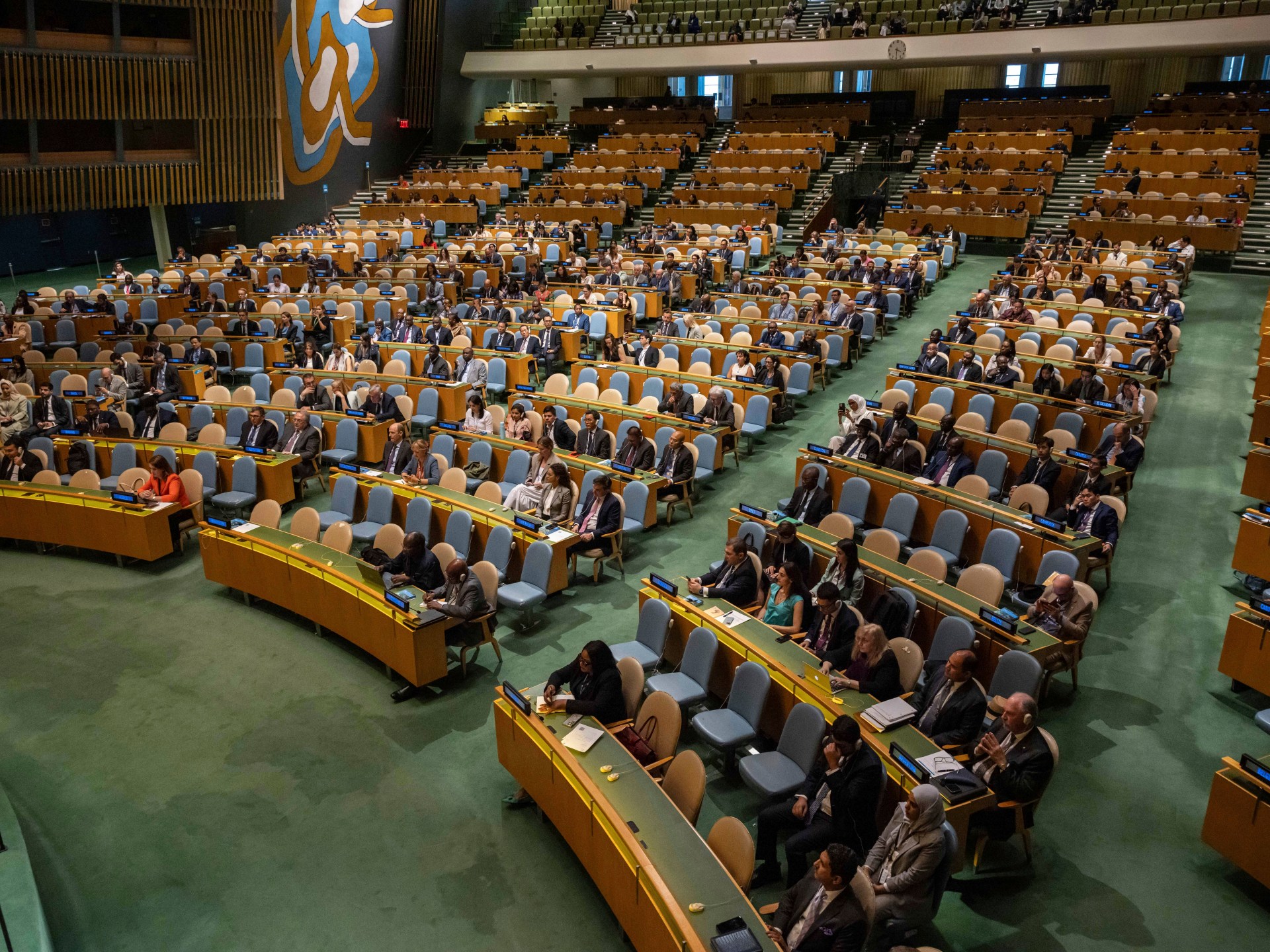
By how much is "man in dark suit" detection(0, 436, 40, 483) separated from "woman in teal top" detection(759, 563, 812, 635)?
27.1 feet

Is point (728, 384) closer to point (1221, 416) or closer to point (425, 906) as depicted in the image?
point (1221, 416)

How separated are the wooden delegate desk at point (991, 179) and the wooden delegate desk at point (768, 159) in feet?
9.94

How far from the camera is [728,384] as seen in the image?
11.7m

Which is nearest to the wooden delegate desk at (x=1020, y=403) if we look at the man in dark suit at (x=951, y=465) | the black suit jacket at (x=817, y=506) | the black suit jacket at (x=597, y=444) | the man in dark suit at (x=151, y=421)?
the man in dark suit at (x=951, y=465)

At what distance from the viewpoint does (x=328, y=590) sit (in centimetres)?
775

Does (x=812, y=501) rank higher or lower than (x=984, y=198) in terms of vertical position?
lower

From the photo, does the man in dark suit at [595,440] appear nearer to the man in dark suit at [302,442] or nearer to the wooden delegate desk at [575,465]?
the wooden delegate desk at [575,465]

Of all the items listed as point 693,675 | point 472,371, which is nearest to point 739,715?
point 693,675

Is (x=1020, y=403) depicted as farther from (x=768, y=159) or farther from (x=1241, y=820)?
(x=768, y=159)

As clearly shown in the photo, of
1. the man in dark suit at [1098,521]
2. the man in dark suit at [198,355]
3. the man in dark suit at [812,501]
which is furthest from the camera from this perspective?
the man in dark suit at [198,355]

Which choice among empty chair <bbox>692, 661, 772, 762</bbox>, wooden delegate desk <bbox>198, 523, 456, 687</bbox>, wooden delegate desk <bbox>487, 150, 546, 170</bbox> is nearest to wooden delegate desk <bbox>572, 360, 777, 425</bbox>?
wooden delegate desk <bbox>198, 523, 456, 687</bbox>

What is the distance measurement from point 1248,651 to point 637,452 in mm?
5543

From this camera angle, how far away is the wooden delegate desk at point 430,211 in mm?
25000

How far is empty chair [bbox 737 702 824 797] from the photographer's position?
530cm
